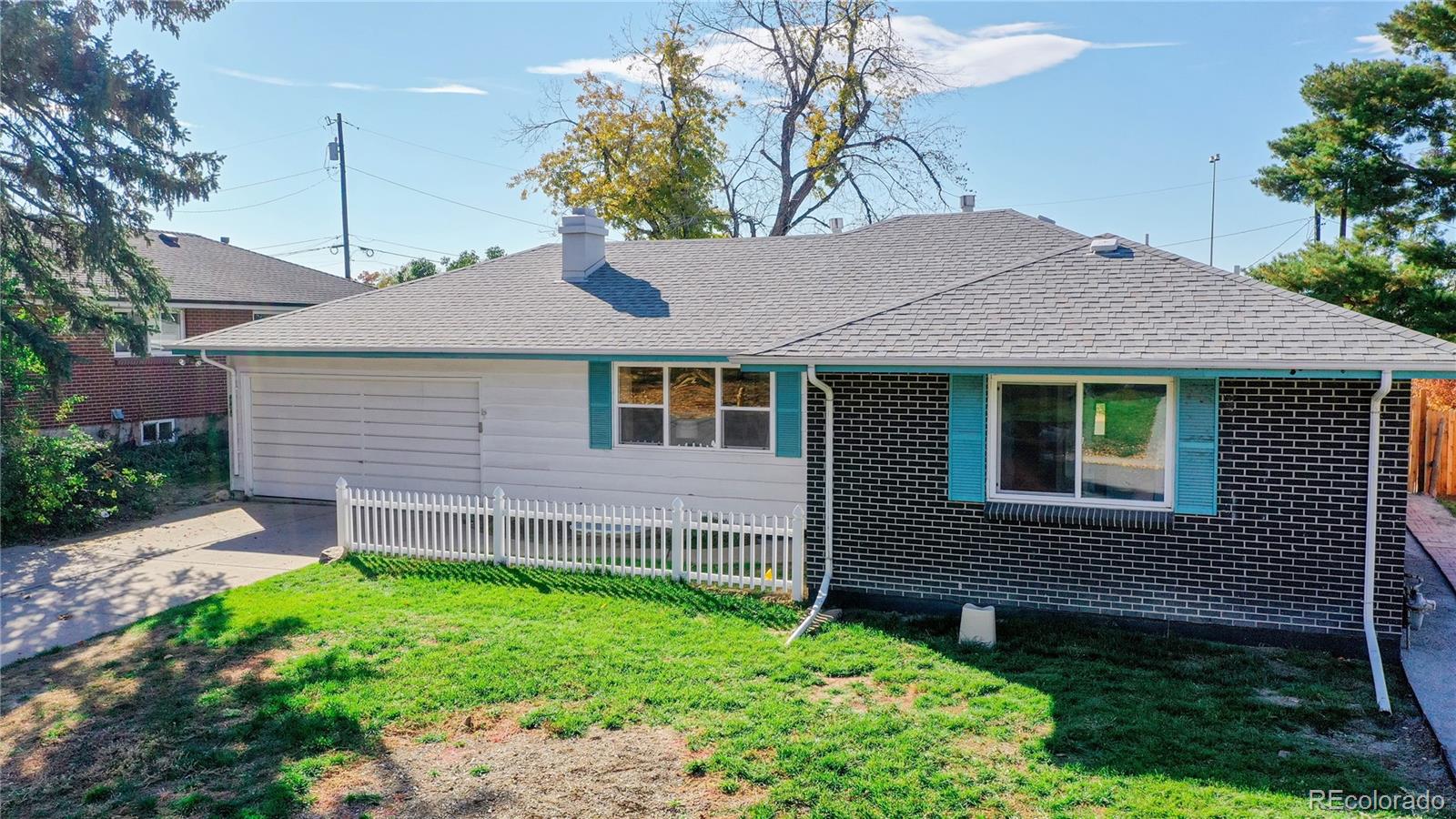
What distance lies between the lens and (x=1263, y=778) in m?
5.66

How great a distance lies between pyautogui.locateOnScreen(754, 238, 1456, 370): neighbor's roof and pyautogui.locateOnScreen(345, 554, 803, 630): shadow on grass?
2.50 m

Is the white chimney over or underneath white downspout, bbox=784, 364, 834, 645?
over

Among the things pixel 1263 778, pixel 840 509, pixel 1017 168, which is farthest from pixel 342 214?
pixel 1263 778

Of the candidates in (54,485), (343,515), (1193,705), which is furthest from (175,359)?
(1193,705)

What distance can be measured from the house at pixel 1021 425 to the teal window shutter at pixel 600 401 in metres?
0.03

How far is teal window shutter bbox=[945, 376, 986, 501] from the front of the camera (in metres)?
9.01

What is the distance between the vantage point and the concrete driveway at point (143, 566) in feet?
30.8

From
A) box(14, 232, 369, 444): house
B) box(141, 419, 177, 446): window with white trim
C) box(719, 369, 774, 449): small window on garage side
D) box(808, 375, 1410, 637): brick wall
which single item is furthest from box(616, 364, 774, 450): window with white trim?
box(141, 419, 177, 446): window with white trim

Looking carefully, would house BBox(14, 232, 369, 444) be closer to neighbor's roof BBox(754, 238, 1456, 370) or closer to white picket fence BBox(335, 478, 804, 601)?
white picket fence BBox(335, 478, 804, 601)

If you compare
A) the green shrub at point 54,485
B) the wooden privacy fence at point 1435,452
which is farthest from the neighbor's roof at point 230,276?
the wooden privacy fence at point 1435,452

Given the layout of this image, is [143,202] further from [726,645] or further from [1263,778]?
[1263,778]

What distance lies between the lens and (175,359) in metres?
20.7

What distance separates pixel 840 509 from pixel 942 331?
80.5 inches

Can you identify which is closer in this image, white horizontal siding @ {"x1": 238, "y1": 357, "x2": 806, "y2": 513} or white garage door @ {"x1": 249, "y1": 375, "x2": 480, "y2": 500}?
white horizontal siding @ {"x1": 238, "y1": 357, "x2": 806, "y2": 513}
